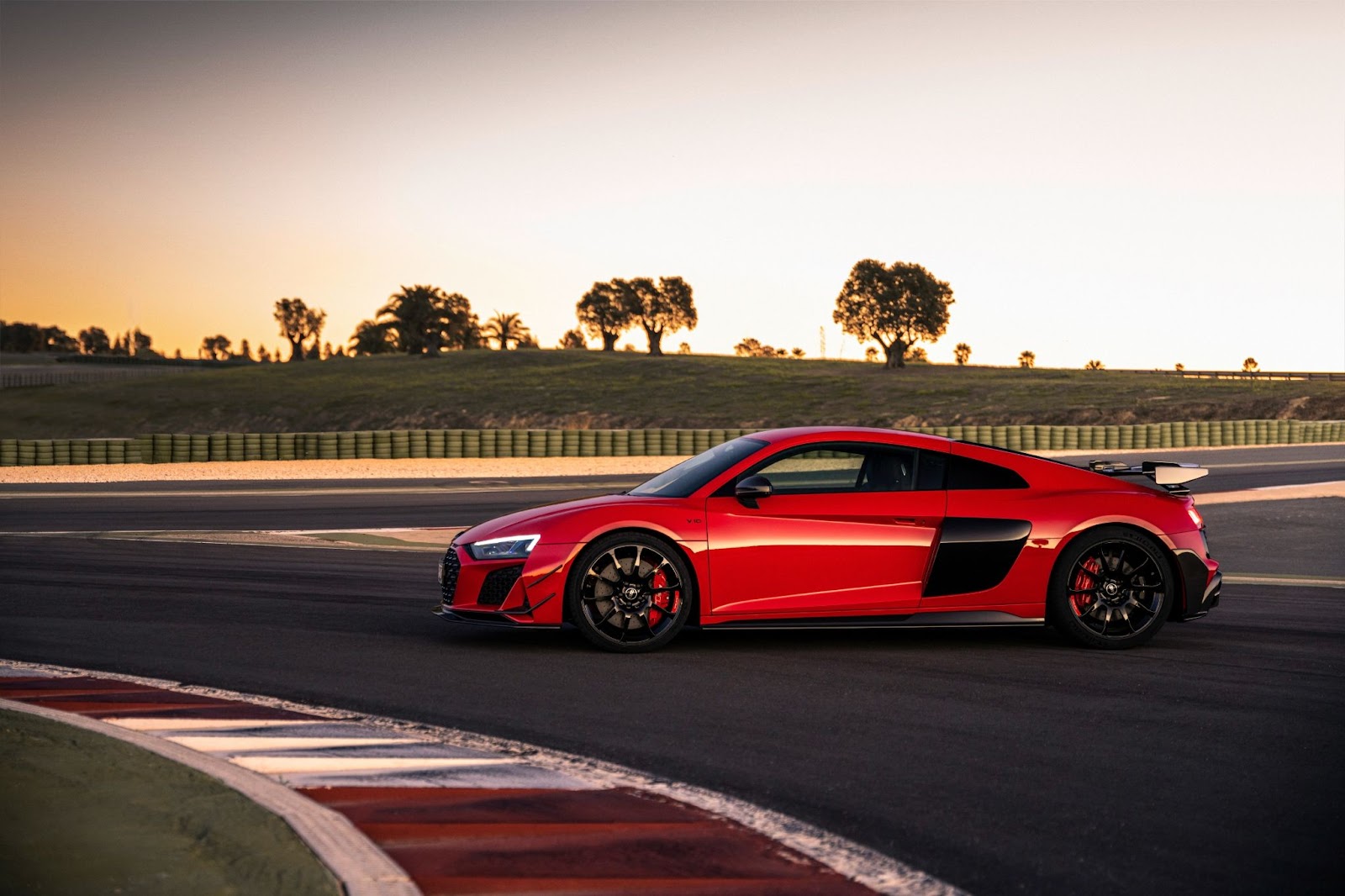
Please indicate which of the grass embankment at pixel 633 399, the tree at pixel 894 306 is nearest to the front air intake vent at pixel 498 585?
the grass embankment at pixel 633 399

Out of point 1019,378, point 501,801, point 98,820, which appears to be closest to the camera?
point 98,820

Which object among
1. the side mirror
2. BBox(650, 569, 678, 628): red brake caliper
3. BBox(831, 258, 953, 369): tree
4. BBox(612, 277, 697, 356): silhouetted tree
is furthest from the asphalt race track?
BBox(612, 277, 697, 356): silhouetted tree

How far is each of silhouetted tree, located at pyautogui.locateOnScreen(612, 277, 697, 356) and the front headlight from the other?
127103 mm

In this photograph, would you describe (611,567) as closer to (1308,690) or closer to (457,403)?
(1308,690)

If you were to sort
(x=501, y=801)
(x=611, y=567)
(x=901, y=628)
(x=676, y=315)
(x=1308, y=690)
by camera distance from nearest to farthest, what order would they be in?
(x=501, y=801) → (x=1308, y=690) → (x=611, y=567) → (x=901, y=628) → (x=676, y=315)

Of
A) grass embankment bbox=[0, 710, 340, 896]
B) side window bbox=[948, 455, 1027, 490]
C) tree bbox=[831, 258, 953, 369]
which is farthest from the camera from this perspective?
tree bbox=[831, 258, 953, 369]

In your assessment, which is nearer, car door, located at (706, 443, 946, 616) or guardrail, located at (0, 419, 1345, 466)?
car door, located at (706, 443, 946, 616)

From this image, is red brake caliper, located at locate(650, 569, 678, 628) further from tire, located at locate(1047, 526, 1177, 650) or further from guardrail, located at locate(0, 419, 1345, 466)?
guardrail, located at locate(0, 419, 1345, 466)

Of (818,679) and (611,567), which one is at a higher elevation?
(611,567)

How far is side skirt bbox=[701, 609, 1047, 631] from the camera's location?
9.07 meters

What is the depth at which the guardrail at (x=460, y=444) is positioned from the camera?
41125 mm

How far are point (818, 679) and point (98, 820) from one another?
14.0 ft

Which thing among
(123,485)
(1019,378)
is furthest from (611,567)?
(1019,378)

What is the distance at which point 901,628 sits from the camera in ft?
34.5
